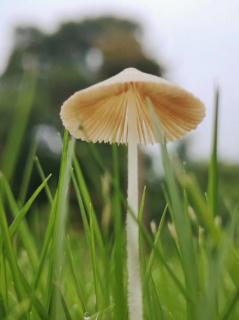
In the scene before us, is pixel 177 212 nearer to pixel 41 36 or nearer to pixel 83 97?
pixel 83 97

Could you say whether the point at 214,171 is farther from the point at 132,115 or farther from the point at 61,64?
the point at 61,64

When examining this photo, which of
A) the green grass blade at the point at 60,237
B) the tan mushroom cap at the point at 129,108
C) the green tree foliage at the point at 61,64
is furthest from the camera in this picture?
the green tree foliage at the point at 61,64

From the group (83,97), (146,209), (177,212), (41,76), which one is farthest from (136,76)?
(41,76)

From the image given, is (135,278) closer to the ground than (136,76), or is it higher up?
closer to the ground

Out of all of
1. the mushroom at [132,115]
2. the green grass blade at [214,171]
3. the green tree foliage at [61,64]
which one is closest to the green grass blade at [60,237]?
the mushroom at [132,115]

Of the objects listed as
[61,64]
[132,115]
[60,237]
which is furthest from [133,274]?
[61,64]

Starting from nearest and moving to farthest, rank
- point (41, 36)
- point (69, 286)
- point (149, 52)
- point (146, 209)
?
point (69, 286), point (146, 209), point (149, 52), point (41, 36)

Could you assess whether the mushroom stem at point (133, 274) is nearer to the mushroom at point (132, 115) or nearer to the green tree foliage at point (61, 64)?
the mushroom at point (132, 115)

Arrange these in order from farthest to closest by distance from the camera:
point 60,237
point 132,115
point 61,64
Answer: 1. point 61,64
2. point 132,115
3. point 60,237
